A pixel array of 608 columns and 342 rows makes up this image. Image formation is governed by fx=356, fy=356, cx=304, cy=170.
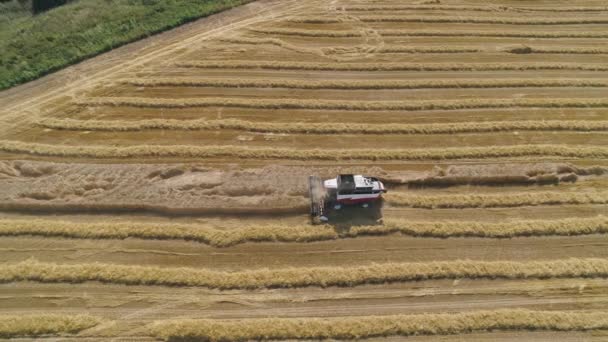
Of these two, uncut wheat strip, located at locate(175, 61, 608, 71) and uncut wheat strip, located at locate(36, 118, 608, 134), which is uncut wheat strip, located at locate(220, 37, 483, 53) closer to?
uncut wheat strip, located at locate(175, 61, 608, 71)

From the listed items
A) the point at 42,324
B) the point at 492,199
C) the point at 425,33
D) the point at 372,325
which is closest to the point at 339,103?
the point at 492,199

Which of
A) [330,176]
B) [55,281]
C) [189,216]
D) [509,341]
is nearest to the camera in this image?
[509,341]

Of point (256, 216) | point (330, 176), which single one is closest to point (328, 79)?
point (330, 176)

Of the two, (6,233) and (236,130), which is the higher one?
(236,130)

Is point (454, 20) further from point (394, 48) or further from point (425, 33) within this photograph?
point (394, 48)

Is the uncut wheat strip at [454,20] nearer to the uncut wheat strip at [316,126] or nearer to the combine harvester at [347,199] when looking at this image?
the uncut wheat strip at [316,126]

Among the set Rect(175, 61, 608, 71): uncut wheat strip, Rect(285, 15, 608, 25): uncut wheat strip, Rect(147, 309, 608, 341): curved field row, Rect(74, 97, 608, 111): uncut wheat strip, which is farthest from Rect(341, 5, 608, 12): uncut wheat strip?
Rect(147, 309, 608, 341): curved field row

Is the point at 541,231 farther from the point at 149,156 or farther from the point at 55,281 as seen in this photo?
the point at 55,281
